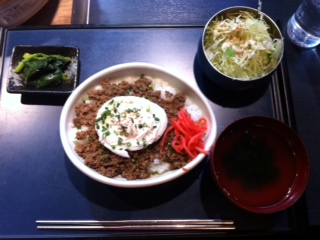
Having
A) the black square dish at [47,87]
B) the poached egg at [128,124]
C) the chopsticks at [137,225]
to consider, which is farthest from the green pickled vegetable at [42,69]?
the chopsticks at [137,225]

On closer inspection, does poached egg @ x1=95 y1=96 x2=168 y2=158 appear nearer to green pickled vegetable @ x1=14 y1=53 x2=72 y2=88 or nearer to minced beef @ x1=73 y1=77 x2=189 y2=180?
minced beef @ x1=73 y1=77 x2=189 y2=180

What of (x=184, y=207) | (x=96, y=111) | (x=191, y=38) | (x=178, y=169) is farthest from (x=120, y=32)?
(x=184, y=207)

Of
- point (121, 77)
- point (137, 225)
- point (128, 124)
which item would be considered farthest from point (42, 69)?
point (137, 225)

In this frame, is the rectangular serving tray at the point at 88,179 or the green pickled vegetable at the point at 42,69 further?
the green pickled vegetable at the point at 42,69

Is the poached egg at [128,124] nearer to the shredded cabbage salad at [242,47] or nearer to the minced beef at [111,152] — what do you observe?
the minced beef at [111,152]

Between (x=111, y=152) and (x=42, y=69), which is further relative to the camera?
(x=42, y=69)

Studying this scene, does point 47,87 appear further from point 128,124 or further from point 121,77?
point 128,124

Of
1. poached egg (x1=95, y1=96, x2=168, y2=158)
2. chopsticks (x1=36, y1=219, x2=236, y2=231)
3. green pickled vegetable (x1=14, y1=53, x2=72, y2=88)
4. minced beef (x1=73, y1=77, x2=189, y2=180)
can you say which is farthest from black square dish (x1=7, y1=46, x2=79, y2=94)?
chopsticks (x1=36, y1=219, x2=236, y2=231)
